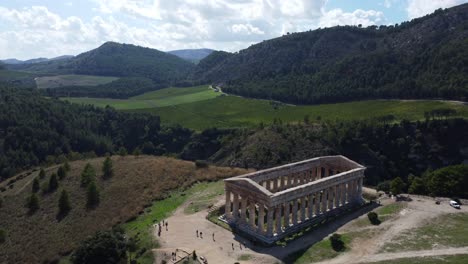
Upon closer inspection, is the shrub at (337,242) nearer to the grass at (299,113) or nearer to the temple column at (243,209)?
the temple column at (243,209)

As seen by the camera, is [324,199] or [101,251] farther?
[324,199]

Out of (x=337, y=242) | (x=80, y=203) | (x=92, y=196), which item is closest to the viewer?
(x=337, y=242)

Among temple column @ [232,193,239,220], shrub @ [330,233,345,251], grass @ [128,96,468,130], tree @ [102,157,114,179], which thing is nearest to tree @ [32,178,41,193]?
tree @ [102,157,114,179]

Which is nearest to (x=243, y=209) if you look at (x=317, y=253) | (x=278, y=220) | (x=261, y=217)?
(x=261, y=217)

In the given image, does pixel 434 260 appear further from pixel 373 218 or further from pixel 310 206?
pixel 310 206

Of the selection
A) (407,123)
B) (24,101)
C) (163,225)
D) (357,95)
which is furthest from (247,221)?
(24,101)

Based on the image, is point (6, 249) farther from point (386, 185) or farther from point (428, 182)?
point (428, 182)
